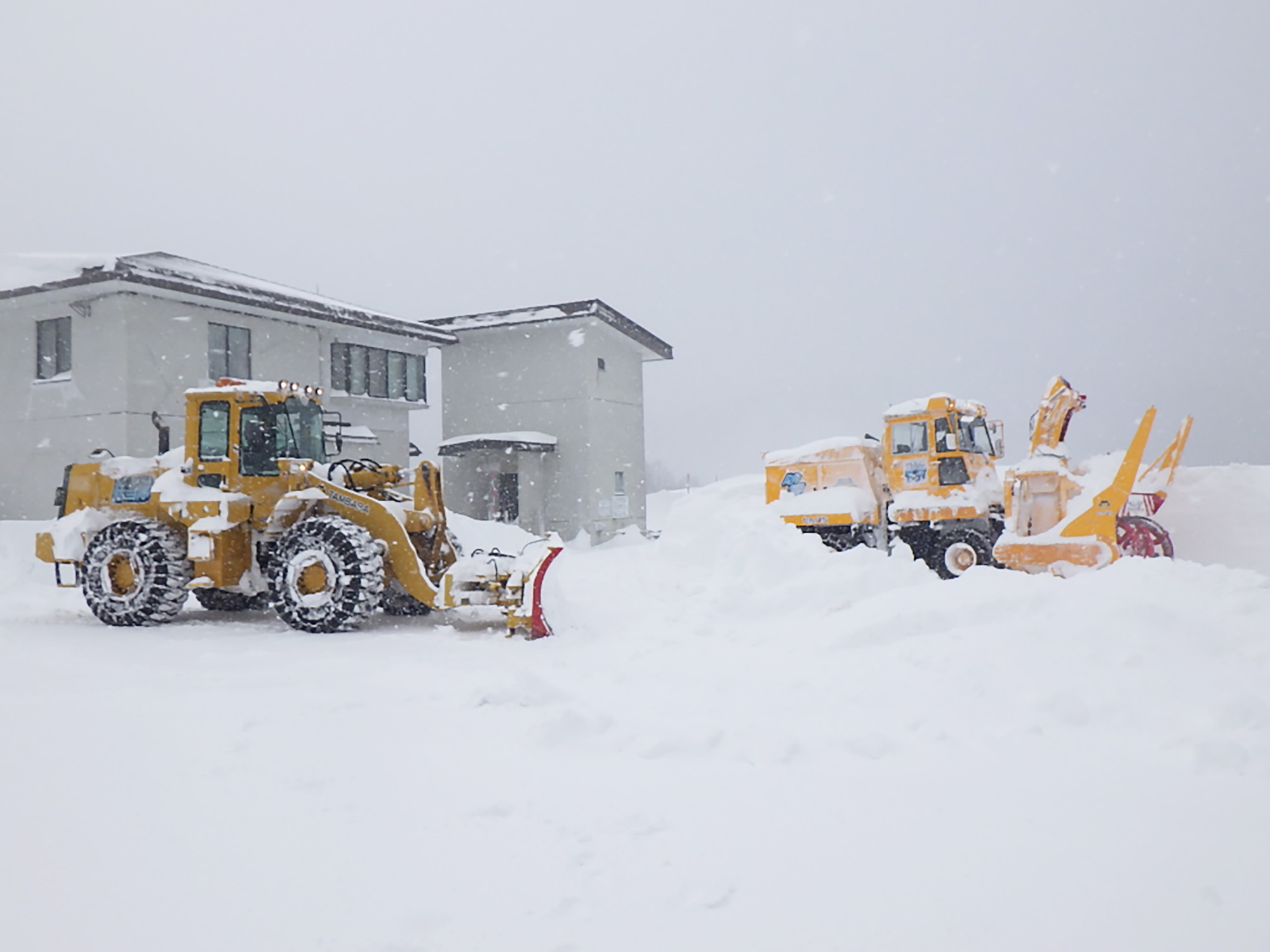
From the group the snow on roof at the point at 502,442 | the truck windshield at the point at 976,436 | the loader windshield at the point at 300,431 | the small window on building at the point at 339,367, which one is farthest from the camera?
the snow on roof at the point at 502,442

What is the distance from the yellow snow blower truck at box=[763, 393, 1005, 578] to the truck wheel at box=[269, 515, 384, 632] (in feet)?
24.7

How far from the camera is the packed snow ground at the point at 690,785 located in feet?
9.07

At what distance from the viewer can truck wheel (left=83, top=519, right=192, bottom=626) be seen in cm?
905

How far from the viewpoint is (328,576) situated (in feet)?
27.1

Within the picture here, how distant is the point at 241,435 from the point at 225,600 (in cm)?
264

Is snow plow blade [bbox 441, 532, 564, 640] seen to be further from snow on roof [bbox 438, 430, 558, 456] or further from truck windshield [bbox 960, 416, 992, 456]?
snow on roof [bbox 438, 430, 558, 456]

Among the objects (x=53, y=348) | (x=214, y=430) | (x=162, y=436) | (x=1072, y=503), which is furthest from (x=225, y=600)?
(x=1072, y=503)

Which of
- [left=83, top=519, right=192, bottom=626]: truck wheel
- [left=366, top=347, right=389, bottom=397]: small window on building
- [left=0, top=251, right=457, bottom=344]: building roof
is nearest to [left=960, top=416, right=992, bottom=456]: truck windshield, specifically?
[left=83, top=519, right=192, bottom=626]: truck wheel

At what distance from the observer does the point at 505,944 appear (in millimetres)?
2617

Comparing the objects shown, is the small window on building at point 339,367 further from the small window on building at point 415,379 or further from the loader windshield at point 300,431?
the loader windshield at point 300,431

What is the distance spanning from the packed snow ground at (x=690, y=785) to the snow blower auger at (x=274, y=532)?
1.10 m

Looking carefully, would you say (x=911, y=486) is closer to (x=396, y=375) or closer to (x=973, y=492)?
(x=973, y=492)

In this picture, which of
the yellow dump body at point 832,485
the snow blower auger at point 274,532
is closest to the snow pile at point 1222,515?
the yellow dump body at point 832,485

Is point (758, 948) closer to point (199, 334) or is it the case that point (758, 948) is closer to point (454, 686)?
point (454, 686)
